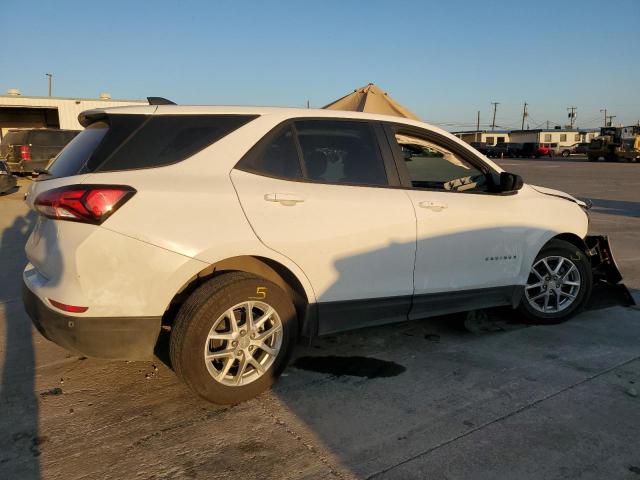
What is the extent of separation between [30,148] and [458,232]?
18807mm

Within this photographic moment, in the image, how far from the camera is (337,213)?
3287 millimetres

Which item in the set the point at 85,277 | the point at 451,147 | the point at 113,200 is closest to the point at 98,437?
the point at 85,277

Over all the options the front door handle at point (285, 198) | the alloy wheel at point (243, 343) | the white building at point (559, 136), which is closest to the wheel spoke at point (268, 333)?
the alloy wheel at point (243, 343)

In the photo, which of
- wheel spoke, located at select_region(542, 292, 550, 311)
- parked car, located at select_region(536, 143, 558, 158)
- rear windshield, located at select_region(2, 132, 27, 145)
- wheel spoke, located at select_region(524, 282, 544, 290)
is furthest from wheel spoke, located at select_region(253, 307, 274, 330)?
parked car, located at select_region(536, 143, 558, 158)

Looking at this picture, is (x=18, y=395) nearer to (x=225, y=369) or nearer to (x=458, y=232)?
(x=225, y=369)

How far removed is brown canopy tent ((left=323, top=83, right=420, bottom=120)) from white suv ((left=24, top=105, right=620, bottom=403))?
23.5 ft

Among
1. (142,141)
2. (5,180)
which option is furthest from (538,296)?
(5,180)

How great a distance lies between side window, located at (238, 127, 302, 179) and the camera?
3146 mm

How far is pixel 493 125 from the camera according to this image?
11994cm

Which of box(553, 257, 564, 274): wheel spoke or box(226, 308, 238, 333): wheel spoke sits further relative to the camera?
box(553, 257, 564, 274): wheel spoke

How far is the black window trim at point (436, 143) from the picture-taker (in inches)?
145

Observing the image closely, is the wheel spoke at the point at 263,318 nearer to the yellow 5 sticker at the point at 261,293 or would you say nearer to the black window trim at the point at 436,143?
the yellow 5 sticker at the point at 261,293

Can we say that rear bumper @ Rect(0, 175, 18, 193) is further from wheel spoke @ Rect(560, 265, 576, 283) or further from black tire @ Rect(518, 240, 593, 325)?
wheel spoke @ Rect(560, 265, 576, 283)

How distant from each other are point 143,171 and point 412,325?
2.67 m
